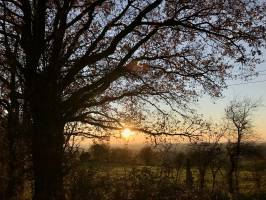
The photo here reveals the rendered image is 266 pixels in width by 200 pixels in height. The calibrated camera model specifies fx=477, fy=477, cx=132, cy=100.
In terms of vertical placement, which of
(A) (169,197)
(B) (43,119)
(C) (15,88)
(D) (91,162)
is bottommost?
(A) (169,197)

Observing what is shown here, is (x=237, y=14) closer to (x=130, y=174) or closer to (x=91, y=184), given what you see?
(x=130, y=174)

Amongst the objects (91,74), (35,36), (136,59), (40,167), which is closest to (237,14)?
(136,59)

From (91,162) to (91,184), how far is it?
3.67ft

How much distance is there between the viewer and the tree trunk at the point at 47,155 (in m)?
11.3

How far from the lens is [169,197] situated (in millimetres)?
11898

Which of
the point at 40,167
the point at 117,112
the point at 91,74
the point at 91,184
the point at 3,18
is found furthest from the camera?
the point at 117,112

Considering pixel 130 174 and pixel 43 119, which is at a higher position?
pixel 43 119

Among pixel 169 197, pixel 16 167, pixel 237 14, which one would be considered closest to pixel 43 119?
pixel 16 167

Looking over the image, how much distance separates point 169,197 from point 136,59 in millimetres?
6706

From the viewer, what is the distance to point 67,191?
10.4 metres

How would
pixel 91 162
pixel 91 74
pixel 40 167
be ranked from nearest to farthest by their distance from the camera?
pixel 91 162 < pixel 40 167 < pixel 91 74

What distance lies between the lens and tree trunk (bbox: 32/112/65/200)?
11.3 m

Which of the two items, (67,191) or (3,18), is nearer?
(67,191)

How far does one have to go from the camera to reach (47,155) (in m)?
12.5
